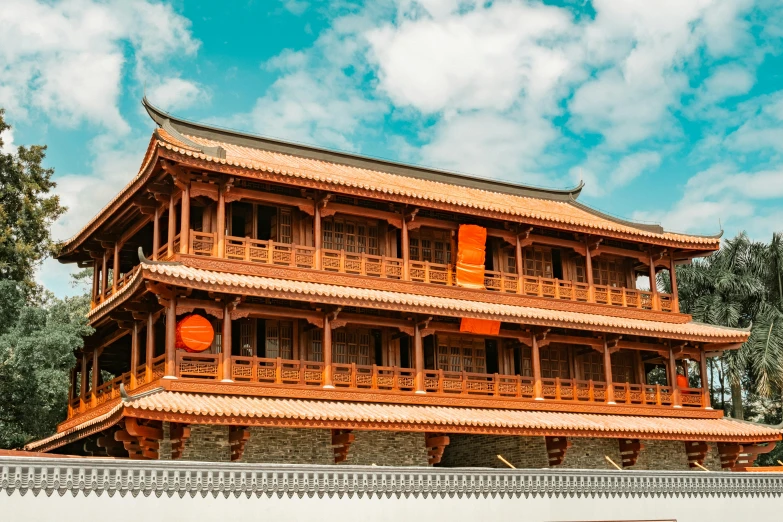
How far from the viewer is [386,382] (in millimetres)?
23438

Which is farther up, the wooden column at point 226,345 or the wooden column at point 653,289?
the wooden column at point 653,289

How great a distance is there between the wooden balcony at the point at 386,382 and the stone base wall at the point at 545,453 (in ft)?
3.88

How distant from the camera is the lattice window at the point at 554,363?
27.5m

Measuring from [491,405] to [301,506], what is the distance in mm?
9075

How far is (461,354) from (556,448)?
3559 millimetres

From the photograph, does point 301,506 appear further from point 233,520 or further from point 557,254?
point 557,254

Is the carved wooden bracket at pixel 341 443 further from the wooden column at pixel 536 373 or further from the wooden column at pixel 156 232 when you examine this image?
the wooden column at pixel 156 232

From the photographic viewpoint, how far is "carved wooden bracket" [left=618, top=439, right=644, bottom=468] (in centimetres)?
2609

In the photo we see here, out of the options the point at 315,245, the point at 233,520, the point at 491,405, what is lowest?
the point at 233,520

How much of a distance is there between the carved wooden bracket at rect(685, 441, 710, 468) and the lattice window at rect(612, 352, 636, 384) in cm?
260

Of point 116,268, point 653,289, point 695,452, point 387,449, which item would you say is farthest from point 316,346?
point 695,452

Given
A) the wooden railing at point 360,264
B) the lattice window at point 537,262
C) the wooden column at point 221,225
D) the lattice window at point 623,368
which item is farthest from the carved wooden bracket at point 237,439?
the lattice window at point 623,368

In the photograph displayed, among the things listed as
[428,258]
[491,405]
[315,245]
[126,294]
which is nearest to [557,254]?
[428,258]

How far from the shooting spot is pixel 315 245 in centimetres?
2364
